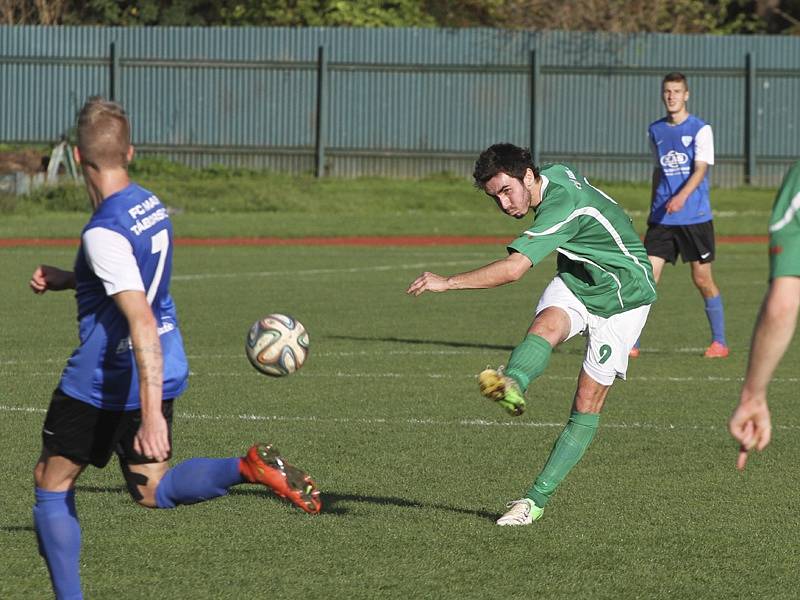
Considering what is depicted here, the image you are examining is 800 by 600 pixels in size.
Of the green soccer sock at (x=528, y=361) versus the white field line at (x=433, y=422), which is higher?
the green soccer sock at (x=528, y=361)

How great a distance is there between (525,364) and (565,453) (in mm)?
576

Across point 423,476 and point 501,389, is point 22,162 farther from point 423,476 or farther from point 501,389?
point 501,389

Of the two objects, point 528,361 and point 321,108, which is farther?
point 321,108

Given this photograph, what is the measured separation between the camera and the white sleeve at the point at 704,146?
13047 mm

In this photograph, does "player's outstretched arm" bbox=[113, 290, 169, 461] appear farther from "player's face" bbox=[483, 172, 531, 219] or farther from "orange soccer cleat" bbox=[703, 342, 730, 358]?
"orange soccer cleat" bbox=[703, 342, 730, 358]

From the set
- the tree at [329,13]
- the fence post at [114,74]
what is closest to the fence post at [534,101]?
the tree at [329,13]

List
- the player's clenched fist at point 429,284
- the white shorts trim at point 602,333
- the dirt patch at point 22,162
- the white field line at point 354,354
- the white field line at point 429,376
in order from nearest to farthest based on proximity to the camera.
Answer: the player's clenched fist at point 429,284, the white shorts trim at point 602,333, the white field line at point 429,376, the white field line at point 354,354, the dirt patch at point 22,162

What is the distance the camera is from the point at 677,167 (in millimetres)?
13297

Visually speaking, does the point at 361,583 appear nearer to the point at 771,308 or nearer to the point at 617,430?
the point at 771,308

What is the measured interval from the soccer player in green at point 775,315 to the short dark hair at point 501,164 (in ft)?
9.52

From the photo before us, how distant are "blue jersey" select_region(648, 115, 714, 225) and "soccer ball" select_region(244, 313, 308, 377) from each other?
759 centimetres

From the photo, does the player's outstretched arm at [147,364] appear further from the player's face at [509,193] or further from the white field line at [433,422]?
the white field line at [433,422]

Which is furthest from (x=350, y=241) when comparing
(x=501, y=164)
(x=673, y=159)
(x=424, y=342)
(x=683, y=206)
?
(x=501, y=164)

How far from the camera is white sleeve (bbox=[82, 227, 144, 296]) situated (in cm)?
491
